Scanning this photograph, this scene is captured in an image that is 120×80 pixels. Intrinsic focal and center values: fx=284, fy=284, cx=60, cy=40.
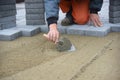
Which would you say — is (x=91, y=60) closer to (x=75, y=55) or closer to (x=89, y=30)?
(x=75, y=55)

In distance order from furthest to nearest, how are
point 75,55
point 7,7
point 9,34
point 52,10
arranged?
point 7,7, point 9,34, point 75,55, point 52,10

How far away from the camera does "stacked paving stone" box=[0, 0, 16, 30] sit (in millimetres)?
3783

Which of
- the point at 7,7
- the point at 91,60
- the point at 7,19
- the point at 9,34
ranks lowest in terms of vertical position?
the point at 91,60

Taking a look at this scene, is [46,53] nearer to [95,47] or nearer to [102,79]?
[95,47]

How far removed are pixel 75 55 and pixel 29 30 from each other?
107cm

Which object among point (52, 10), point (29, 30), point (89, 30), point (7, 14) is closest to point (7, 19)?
point (7, 14)

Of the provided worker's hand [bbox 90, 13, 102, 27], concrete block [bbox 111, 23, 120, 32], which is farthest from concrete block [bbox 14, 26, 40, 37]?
concrete block [bbox 111, 23, 120, 32]

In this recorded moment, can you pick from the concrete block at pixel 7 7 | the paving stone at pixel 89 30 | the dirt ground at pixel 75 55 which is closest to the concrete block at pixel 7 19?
the concrete block at pixel 7 7

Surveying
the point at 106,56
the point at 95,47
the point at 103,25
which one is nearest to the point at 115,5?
the point at 103,25

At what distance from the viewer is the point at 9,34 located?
353 cm

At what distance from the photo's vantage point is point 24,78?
2.31 metres

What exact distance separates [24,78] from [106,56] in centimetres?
91

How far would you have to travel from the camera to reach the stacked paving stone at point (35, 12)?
3968 millimetres

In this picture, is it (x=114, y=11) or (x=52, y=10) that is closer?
(x=52, y=10)
